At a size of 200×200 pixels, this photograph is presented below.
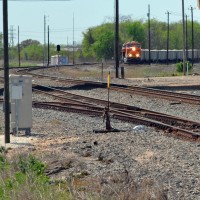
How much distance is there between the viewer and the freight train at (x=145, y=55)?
103812mm

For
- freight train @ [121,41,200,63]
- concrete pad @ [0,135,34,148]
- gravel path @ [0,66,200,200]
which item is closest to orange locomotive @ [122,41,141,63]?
freight train @ [121,41,200,63]

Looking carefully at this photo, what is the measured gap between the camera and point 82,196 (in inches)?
426

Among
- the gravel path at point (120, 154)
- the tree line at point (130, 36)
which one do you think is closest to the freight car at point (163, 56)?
the tree line at point (130, 36)

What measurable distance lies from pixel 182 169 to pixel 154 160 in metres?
1.46

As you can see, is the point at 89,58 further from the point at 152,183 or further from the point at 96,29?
the point at 152,183

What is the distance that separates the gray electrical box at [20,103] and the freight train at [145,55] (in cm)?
7669

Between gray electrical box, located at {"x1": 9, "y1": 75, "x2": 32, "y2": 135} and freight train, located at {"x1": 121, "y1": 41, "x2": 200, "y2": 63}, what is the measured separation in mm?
76685

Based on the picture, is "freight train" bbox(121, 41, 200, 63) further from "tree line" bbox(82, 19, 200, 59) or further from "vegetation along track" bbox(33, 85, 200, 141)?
"vegetation along track" bbox(33, 85, 200, 141)

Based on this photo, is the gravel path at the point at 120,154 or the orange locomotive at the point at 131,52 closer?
the gravel path at the point at 120,154

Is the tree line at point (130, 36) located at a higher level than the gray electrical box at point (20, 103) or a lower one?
higher

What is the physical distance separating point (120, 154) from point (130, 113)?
10.5m

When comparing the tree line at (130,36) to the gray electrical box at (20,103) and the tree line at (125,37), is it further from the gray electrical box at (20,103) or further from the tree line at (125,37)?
the gray electrical box at (20,103)

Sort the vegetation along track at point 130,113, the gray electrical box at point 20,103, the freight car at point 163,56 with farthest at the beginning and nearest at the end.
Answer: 1. the freight car at point 163,56
2. the gray electrical box at point 20,103
3. the vegetation along track at point 130,113

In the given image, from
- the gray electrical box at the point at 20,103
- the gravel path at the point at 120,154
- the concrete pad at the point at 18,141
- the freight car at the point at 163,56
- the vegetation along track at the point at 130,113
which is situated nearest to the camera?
the gravel path at the point at 120,154
